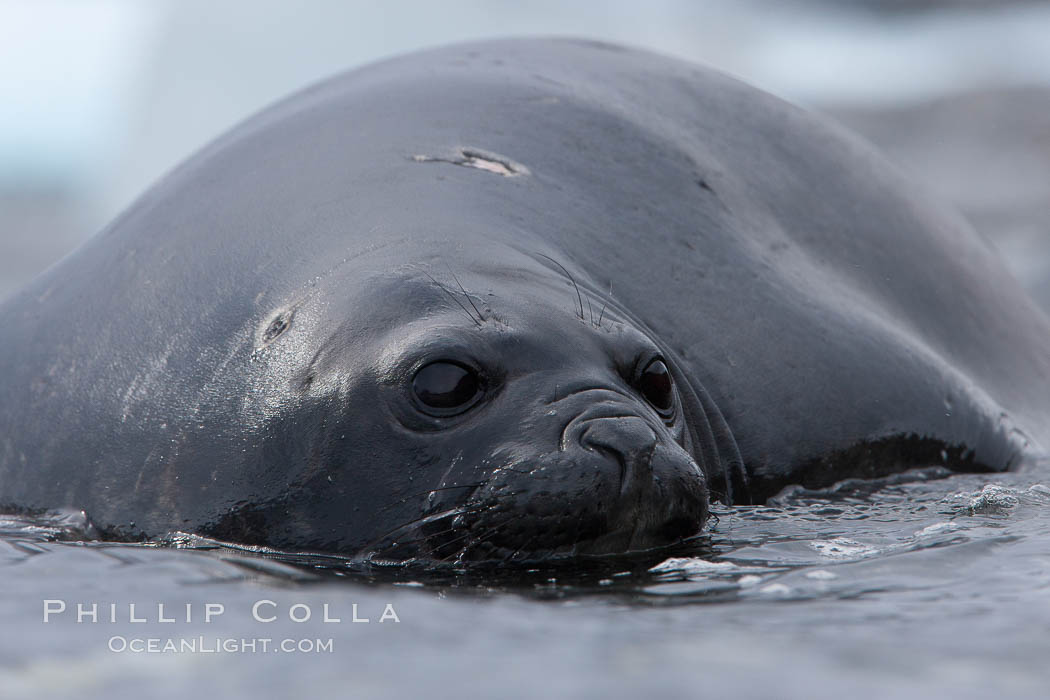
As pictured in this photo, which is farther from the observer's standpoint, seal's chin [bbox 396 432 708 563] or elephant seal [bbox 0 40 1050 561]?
elephant seal [bbox 0 40 1050 561]

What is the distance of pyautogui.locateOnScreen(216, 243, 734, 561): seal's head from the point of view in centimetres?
301

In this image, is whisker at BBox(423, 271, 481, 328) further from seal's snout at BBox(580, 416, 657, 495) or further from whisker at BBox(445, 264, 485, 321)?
seal's snout at BBox(580, 416, 657, 495)

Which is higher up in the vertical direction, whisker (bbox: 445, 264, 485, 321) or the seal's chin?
whisker (bbox: 445, 264, 485, 321)

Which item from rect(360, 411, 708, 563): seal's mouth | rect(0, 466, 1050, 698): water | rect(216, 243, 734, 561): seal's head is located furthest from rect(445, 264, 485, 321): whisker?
rect(0, 466, 1050, 698): water

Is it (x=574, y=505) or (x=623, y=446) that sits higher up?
(x=623, y=446)

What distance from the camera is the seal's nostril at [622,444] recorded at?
2986mm

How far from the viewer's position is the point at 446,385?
122 inches

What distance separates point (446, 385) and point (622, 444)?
38cm

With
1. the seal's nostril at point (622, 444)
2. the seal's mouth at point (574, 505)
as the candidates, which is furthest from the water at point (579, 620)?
the seal's nostril at point (622, 444)

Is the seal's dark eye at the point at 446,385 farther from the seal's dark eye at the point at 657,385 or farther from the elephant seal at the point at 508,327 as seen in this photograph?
the seal's dark eye at the point at 657,385

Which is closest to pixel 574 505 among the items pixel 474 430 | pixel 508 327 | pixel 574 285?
pixel 474 430

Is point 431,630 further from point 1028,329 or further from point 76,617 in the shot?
point 1028,329

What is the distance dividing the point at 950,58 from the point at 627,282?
23034 millimetres

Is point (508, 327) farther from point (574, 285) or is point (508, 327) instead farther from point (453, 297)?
point (574, 285)
